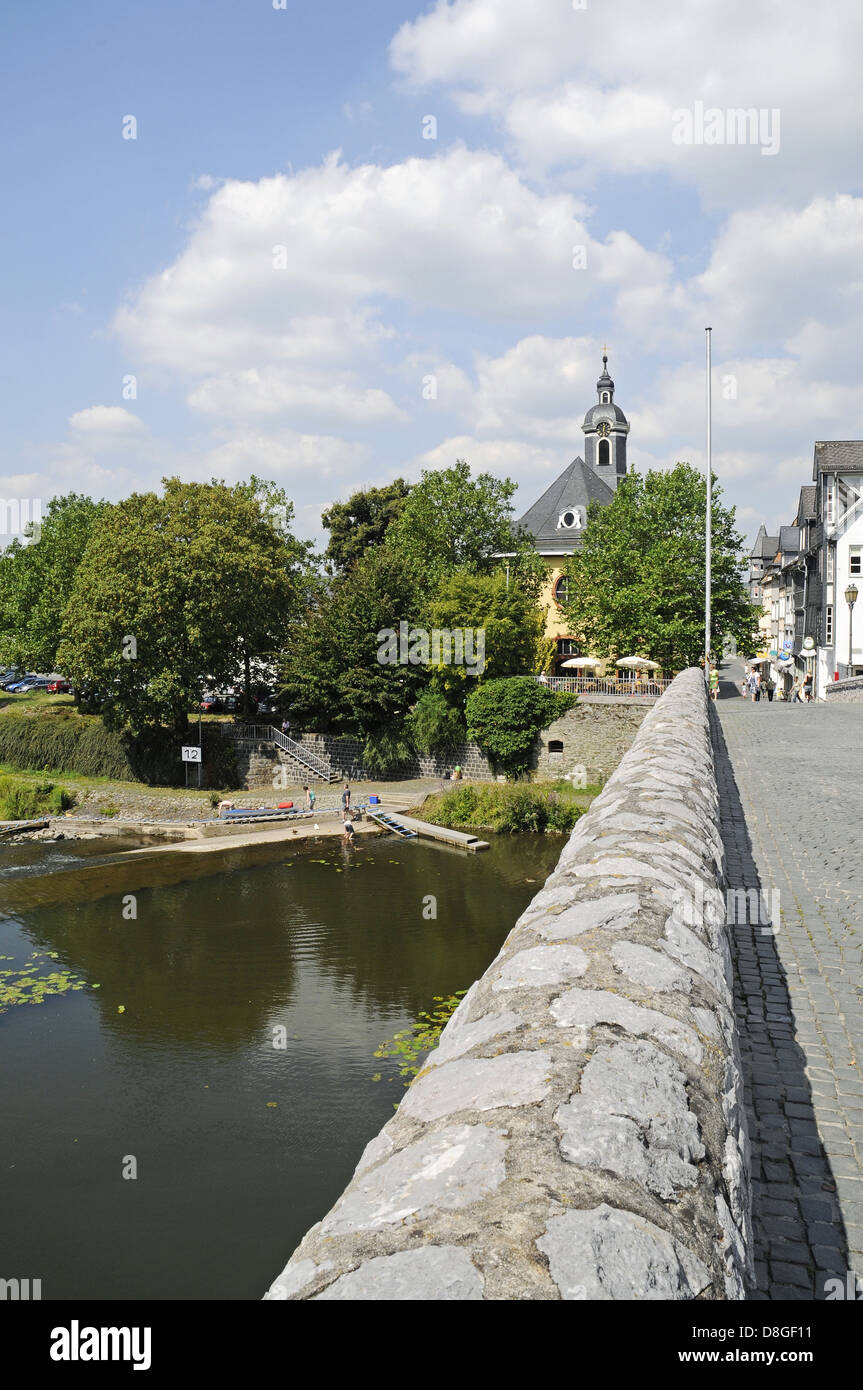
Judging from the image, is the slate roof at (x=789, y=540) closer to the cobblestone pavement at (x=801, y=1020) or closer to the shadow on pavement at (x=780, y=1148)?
the cobblestone pavement at (x=801, y=1020)

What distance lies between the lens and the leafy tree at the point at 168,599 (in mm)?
42156

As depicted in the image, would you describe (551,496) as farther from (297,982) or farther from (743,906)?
(743,906)

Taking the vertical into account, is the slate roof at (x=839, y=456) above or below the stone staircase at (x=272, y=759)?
above

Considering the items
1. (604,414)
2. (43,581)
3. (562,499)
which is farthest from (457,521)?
(604,414)

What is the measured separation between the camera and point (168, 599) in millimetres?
42094

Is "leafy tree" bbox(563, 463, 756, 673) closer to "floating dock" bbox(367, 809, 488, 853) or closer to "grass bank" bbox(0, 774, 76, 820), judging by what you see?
"floating dock" bbox(367, 809, 488, 853)

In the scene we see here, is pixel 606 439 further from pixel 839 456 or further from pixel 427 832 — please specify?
pixel 427 832

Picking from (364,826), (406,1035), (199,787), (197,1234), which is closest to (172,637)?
(199,787)

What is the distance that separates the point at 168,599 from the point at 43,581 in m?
19.1

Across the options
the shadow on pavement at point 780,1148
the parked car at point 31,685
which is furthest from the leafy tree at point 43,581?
the shadow on pavement at point 780,1148

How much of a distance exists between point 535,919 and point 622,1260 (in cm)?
213

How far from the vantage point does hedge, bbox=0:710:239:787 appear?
1826 inches

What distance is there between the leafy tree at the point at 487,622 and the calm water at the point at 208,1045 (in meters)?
10.9

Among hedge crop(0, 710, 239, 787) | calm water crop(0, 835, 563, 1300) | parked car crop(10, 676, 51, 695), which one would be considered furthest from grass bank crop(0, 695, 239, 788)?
parked car crop(10, 676, 51, 695)
